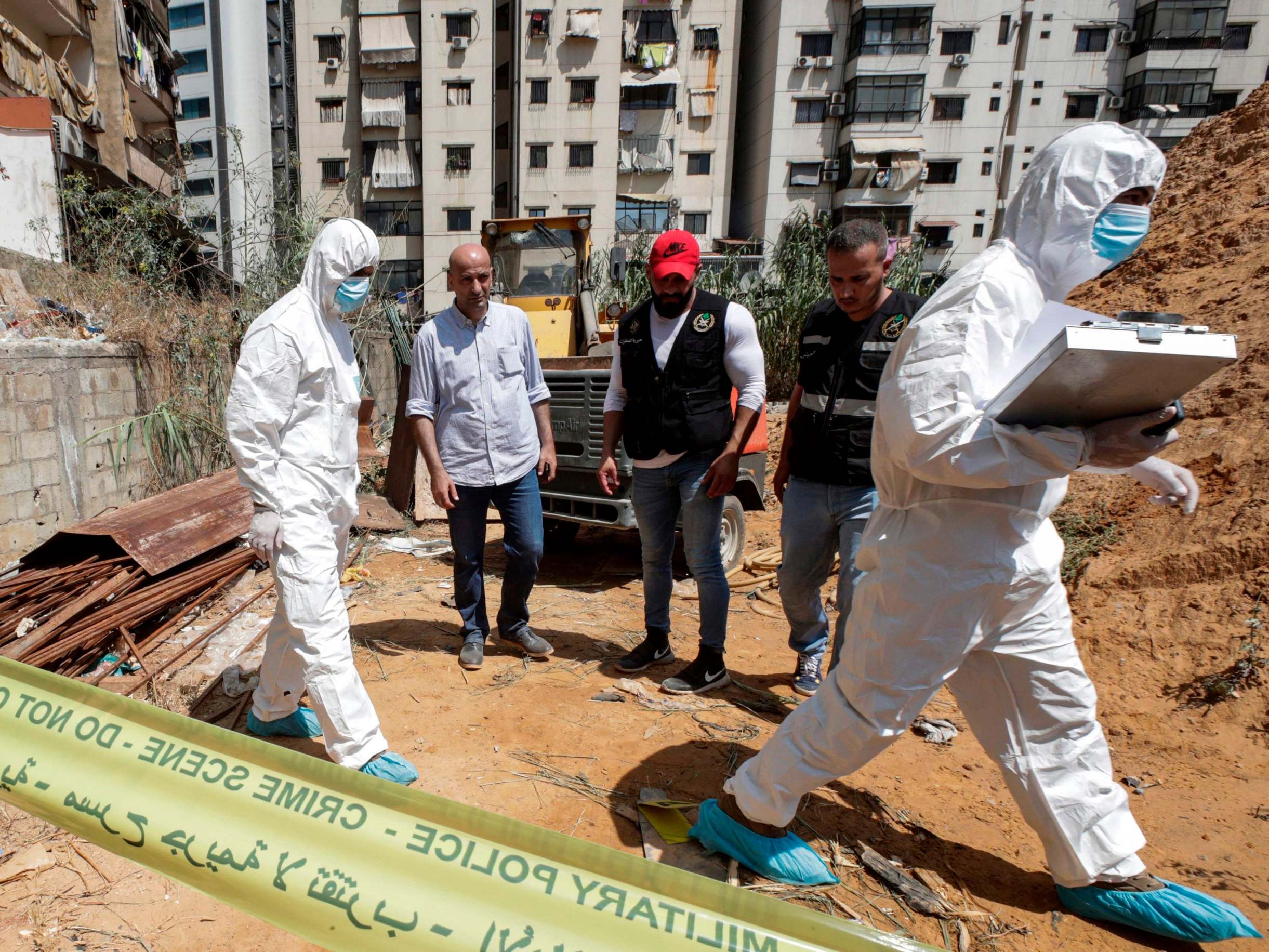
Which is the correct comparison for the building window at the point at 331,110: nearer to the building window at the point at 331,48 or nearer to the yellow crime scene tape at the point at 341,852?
the building window at the point at 331,48

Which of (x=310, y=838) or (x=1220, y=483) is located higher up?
(x=1220, y=483)

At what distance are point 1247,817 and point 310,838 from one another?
2957 millimetres

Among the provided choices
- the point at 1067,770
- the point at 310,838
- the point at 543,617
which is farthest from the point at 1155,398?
the point at 543,617

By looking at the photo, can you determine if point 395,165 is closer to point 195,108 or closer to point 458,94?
point 458,94

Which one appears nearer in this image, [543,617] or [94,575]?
[94,575]

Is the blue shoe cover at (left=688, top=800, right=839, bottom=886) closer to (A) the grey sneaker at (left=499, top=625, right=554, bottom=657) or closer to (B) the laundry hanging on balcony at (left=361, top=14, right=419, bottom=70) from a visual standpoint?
(A) the grey sneaker at (left=499, top=625, right=554, bottom=657)

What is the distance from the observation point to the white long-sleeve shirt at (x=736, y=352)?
120 inches

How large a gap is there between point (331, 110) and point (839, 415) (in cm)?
3391

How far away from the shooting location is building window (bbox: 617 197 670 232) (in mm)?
28484

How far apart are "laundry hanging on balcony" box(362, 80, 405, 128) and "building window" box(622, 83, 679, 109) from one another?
9.25 meters

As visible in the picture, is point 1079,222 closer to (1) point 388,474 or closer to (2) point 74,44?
(1) point 388,474

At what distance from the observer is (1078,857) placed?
1.79 metres

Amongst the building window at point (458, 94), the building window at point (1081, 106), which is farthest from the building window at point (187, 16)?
the building window at point (1081, 106)

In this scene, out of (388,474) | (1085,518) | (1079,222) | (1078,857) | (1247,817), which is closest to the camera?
(1079,222)
